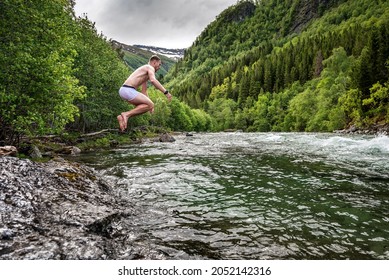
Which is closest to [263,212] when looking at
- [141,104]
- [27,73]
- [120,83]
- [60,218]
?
[141,104]

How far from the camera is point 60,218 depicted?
5.74 meters

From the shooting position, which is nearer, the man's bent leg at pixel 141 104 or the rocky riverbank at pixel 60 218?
the rocky riverbank at pixel 60 218

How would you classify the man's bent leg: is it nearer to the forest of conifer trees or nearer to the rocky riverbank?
the rocky riverbank

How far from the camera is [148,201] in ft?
27.5

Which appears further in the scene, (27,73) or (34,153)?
(34,153)

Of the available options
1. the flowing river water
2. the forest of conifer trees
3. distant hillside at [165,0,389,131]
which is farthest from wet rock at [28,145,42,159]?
distant hillside at [165,0,389,131]

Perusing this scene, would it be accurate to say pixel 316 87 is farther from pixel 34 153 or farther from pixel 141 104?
pixel 141 104

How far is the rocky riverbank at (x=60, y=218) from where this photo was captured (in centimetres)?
442

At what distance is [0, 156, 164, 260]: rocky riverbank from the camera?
14.5 feet

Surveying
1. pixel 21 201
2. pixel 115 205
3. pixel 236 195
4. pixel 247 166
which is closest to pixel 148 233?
pixel 115 205

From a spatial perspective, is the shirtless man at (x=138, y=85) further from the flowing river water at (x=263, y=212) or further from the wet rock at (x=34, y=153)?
the wet rock at (x=34, y=153)

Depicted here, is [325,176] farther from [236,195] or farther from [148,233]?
[148,233]

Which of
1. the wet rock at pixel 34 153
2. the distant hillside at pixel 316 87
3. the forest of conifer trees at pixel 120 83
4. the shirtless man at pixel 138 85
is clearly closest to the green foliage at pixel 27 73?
the forest of conifer trees at pixel 120 83

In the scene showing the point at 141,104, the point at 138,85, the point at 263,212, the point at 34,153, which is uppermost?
the point at 138,85
